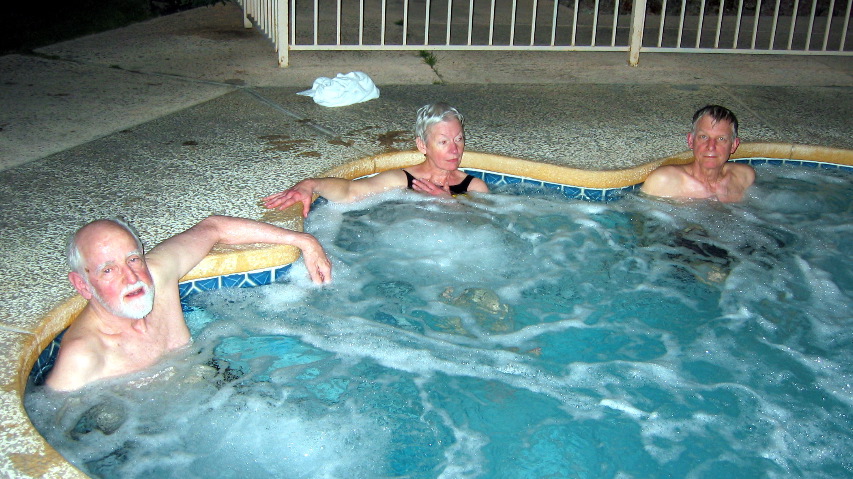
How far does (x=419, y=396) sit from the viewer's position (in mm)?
3221

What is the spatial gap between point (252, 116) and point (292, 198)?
1577 millimetres

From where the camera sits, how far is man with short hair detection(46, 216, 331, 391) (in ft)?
8.61

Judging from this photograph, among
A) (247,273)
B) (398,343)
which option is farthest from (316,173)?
(398,343)

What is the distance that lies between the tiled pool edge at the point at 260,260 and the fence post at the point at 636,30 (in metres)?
1.87

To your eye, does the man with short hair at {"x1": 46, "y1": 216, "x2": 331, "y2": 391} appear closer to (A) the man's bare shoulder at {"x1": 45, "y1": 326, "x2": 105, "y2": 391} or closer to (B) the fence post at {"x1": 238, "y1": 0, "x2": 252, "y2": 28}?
(A) the man's bare shoulder at {"x1": 45, "y1": 326, "x2": 105, "y2": 391}

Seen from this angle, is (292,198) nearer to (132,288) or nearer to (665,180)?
(132,288)

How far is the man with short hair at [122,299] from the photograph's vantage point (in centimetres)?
262

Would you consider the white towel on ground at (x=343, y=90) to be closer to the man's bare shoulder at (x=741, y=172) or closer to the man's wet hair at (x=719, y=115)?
the man's wet hair at (x=719, y=115)

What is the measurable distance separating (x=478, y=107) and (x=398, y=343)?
2.62 m

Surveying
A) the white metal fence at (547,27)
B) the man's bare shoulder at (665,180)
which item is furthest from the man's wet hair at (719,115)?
the white metal fence at (547,27)

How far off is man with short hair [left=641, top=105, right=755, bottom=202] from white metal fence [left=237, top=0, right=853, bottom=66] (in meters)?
2.16

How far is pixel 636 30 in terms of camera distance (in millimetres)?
6652

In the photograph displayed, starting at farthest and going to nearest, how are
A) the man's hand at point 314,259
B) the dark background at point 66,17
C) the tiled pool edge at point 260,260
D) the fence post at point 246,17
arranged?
the fence post at point 246,17 < the dark background at point 66,17 < the man's hand at point 314,259 < the tiled pool edge at point 260,260

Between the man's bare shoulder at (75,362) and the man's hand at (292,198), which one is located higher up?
the man's hand at (292,198)
